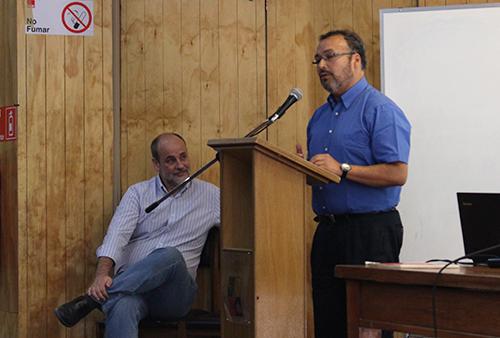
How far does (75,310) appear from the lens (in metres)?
4.24

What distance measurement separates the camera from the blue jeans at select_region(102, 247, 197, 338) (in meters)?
4.04

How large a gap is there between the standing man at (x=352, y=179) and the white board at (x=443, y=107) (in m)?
0.96

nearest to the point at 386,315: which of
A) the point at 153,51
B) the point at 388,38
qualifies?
the point at 388,38

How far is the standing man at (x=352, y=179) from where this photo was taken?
3.55m

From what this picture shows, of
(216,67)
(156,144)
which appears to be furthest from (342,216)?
(216,67)

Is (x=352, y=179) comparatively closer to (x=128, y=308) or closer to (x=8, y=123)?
(x=128, y=308)

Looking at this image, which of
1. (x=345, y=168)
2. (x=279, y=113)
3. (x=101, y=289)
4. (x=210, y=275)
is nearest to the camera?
(x=279, y=113)

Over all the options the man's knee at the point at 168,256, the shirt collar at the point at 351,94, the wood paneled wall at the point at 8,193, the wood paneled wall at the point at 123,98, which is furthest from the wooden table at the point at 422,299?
the wood paneled wall at the point at 8,193

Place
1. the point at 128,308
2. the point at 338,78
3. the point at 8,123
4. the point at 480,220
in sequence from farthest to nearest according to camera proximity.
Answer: the point at 8,123 < the point at 128,308 < the point at 338,78 < the point at 480,220

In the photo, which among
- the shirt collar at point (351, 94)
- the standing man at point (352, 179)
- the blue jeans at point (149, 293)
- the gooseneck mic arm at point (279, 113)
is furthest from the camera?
the blue jeans at point (149, 293)

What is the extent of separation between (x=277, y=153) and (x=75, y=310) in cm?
177

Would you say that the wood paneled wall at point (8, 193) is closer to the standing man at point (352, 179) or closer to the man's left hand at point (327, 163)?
the standing man at point (352, 179)

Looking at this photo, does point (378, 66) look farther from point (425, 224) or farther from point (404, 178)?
point (404, 178)

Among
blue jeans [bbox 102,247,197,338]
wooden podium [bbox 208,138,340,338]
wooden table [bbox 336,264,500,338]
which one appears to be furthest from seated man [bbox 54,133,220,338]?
wooden table [bbox 336,264,500,338]
